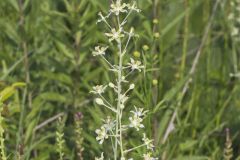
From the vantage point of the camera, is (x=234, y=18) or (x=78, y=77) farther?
(x=234, y=18)

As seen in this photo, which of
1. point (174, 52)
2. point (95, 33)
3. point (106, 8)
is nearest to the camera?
point (106, 8)

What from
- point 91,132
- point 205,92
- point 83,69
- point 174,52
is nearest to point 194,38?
point 174,52

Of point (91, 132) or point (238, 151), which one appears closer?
point (91, 132)

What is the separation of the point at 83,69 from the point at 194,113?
721 mm

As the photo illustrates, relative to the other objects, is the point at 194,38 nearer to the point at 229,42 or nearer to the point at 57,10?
the point at 229,42

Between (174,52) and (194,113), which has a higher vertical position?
(174,52)

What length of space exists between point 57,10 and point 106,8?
3.29 ft

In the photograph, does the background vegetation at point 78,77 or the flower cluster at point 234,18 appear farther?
the flower cluster at point 234,18

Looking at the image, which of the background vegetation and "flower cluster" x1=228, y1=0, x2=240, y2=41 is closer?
the background vegetation

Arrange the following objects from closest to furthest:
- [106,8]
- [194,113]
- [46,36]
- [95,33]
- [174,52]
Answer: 1. [106,8]
2. [95,33]
3. [194,113]
4. [46,36]
5. [174,52]

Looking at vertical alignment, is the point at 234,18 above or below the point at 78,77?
above

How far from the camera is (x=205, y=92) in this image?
3.97 m

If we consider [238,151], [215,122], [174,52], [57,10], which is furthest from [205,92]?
[57,10]

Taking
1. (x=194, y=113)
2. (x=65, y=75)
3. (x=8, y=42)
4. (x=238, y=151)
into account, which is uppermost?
(x=8, y=42)
